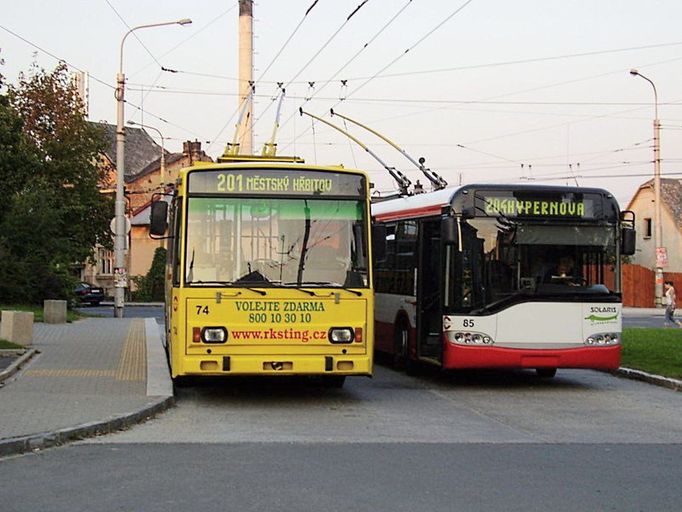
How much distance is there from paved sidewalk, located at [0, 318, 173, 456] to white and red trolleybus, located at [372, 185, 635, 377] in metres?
4.26

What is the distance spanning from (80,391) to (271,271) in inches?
111

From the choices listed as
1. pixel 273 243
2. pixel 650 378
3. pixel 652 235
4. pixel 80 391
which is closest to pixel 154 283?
pixel 652 235

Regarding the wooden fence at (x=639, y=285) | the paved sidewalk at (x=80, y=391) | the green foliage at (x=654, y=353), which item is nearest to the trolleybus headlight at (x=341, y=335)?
the paved sidewalk at (x=80, y=391)

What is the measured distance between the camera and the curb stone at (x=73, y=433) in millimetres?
9188

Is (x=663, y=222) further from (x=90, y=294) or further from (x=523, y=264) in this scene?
(x=523, y=264)

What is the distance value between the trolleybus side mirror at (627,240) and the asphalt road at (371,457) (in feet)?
6.87

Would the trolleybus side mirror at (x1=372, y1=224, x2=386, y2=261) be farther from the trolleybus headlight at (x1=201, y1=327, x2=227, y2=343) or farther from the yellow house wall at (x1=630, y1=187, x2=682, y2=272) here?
the yellow house wall at (x1=630, y1=187, x2=682, y2=272)

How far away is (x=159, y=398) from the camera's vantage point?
485 inches

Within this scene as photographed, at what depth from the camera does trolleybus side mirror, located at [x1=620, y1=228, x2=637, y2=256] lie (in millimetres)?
14750

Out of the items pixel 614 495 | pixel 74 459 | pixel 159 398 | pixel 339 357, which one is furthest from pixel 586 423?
pixel 74 459

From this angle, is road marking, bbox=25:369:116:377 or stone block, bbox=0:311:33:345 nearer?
road marking, bbox=25:369:116:377

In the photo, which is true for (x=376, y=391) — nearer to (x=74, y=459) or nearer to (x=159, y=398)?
(x=159, y=398)

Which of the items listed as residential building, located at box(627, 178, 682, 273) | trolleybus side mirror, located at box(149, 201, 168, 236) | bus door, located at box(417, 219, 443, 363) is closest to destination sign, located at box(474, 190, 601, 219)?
bus door, located at box(417, 219, 443, 363)

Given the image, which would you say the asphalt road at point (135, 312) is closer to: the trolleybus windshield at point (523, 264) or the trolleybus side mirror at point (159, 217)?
the trolleybus windshield at point (523, 264)
